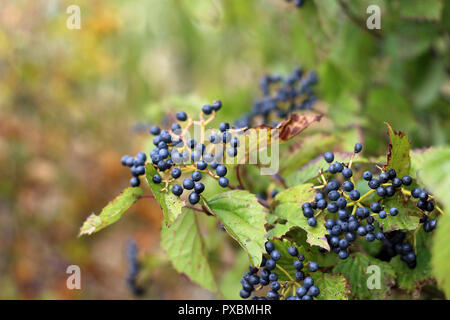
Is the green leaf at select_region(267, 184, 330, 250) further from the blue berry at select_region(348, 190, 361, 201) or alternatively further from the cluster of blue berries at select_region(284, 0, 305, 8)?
the cluster of blue berries at select_region(284, 0, 305, 8)

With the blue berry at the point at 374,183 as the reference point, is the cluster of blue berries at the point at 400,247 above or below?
below

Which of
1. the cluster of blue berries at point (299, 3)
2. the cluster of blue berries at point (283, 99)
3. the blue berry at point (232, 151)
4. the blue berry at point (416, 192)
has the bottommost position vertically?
the blue berry at point (416, 192)

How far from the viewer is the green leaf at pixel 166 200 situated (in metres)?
1.12

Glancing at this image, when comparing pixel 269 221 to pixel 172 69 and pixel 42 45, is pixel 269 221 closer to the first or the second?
pixel 42 45

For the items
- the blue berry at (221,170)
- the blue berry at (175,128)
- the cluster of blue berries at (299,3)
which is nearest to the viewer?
the blue berry at (221,170)

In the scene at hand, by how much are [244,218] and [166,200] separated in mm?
235

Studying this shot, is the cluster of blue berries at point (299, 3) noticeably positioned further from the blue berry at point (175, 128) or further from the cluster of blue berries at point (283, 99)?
the blue berry at point (175, 128)

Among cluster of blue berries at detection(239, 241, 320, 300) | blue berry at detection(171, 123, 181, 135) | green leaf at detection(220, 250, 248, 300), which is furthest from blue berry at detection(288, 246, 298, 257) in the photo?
green leaf at detection(220, 250, 248, 300)

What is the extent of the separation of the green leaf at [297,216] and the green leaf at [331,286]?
0.17m

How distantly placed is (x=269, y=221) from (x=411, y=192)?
0.42 metres

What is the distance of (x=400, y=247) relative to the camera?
1.26 meters

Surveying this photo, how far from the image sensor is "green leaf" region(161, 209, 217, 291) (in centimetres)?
142

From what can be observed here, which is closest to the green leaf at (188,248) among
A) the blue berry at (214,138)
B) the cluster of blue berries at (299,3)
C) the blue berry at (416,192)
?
the blue berry at (214,138)

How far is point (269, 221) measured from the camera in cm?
127
